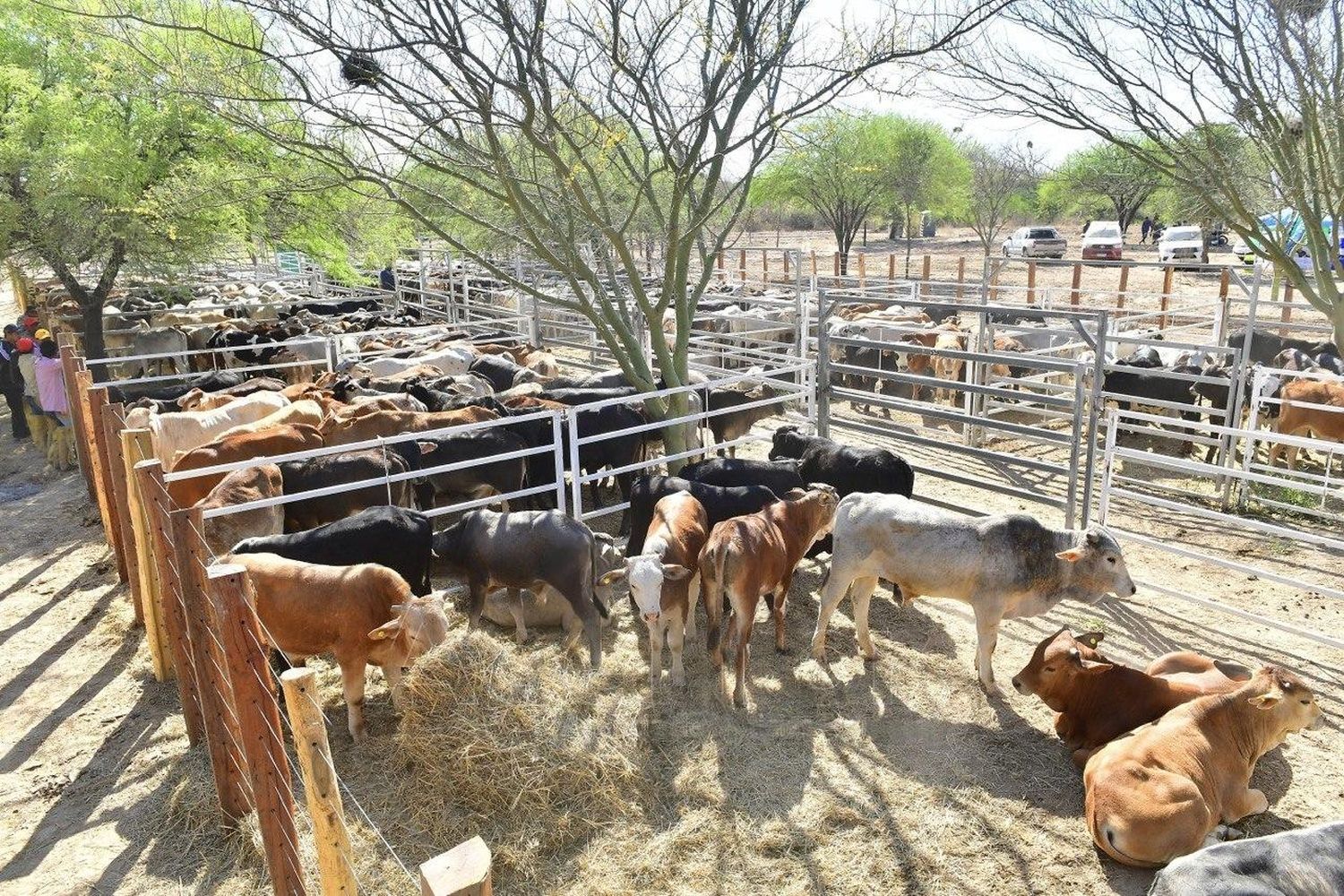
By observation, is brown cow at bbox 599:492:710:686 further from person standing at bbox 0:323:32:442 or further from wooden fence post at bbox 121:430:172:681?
person standing at bbox 0:323:32:442

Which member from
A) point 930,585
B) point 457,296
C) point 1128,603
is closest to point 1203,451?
point 1128,603

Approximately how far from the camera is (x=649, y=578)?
5387 millimetres

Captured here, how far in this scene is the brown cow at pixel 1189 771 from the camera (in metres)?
3.92

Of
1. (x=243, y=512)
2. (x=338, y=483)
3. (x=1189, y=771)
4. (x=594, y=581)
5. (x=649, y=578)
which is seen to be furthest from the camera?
(x=338, y=483)

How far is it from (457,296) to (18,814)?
1721 centimetres

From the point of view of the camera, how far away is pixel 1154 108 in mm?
6582

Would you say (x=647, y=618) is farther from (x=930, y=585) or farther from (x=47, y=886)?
(x=47, y=886)

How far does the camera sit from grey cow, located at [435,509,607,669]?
6094 mm

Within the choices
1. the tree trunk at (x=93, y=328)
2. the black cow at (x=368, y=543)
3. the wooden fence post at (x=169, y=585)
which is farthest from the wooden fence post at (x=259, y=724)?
Result: the tree trunk at (x=93, y=328)

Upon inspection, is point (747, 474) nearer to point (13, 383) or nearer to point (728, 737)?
point (728, 737)

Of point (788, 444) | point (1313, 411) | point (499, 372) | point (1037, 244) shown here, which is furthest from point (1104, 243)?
point (788, 444)

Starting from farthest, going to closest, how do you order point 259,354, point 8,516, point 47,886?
point 259,354 < point 8,516 < point 47,886

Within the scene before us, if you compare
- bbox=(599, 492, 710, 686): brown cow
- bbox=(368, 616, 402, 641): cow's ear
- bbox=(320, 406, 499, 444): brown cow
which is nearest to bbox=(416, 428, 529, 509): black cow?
bbox=(320, 406, 499, 444): brown cow

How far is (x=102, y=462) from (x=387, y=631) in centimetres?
331
